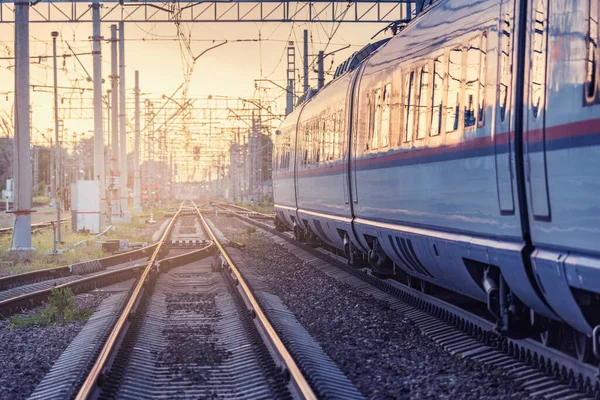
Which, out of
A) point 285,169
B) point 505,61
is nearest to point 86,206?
point 285,169

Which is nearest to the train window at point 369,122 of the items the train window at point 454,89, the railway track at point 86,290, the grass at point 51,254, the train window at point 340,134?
the train window at point 340,134

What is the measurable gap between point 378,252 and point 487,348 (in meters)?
4.14

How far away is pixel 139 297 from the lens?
12859 millimetres

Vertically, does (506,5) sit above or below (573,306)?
above

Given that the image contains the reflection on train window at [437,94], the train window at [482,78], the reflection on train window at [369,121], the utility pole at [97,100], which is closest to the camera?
the train window at [482,78]

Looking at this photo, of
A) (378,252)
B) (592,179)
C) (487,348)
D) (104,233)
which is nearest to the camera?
(592,179)

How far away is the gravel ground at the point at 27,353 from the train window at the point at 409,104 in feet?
14.9

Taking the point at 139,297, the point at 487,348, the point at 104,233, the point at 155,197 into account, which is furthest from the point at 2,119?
the point at 487,348

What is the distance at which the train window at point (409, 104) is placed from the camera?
33.8 ft

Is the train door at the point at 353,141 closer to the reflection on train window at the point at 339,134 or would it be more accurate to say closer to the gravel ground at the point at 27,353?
the reflection on train window at the point at 339,134

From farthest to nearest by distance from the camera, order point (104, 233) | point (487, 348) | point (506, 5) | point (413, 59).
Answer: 1. point (104, 233)
2. point (413, 59)
3. point (487, 348)
4. point (506, 5)

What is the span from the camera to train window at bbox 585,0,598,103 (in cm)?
575

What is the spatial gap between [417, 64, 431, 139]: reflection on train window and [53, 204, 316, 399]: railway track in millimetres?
2711

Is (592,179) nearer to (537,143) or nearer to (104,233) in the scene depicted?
(537,143)
